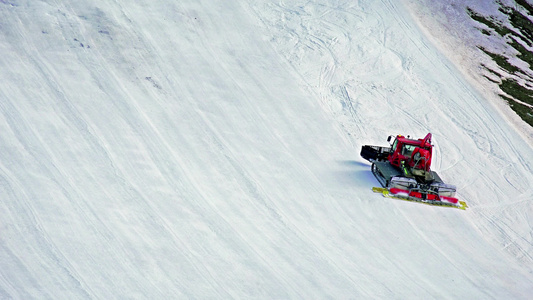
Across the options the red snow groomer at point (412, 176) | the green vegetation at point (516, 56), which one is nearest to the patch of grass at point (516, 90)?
the green vegetation at point (516, 56)

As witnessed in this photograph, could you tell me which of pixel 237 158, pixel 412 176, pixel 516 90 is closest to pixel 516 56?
pixel 516 90

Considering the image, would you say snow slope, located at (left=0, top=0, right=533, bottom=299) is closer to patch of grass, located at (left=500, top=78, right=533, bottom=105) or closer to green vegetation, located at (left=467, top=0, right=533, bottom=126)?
green vegetation, located at (left=467, top=0, right=533, bottom=126)

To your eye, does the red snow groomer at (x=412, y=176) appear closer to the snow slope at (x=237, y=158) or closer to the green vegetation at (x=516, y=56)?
the snow slope at (x=237, y=158)

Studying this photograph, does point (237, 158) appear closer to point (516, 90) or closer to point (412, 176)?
point (412, 176)

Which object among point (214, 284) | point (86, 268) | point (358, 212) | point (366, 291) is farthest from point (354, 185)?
point (86, 268)

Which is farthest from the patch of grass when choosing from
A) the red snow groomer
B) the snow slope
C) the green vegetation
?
the red snow groomer
